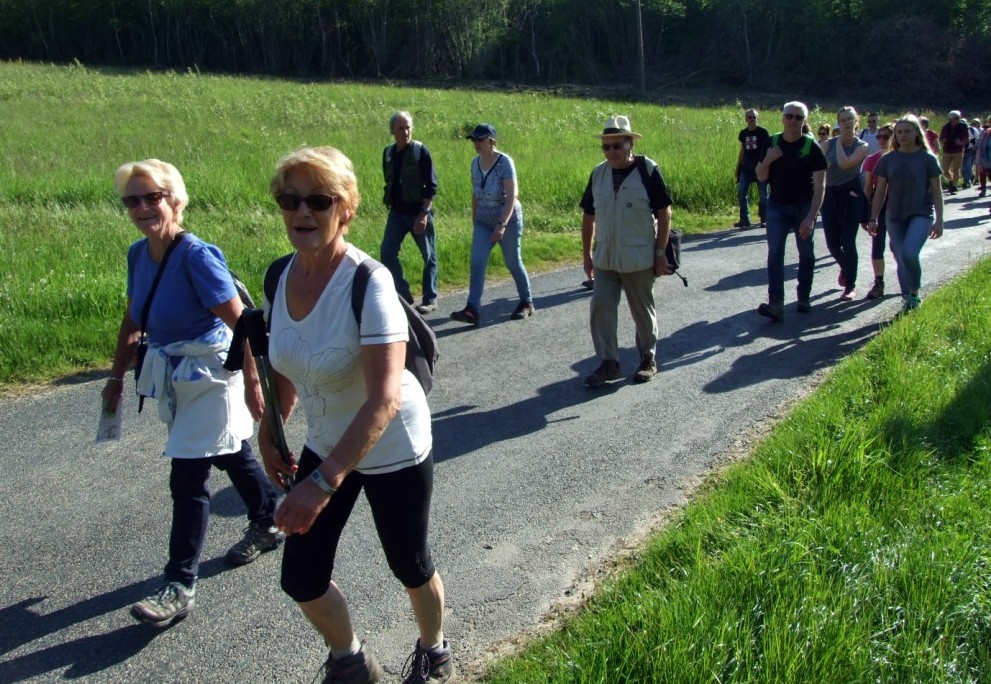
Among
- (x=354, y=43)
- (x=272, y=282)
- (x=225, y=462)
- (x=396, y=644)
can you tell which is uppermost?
(x=354, y=43)

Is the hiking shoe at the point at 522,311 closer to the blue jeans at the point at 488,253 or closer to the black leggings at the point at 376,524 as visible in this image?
the blue jeans at the point at 488,253

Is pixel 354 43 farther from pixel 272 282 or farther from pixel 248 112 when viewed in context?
pixel 272 282


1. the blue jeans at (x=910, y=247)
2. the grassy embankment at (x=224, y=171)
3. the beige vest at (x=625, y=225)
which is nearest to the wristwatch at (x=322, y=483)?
the beige vest at (x=625, y=225)

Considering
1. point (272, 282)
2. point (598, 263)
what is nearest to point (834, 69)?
point (598, 263)

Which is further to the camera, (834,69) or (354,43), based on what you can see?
(354,43)

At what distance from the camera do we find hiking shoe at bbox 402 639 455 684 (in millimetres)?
3188

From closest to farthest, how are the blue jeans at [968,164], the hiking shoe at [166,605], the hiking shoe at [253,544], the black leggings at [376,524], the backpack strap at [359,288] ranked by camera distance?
the backpack strap at [359,288], the black leggings at [376,524], the hiking shoe at [166,605], the hiking shoe at [253,544], the blue jeans at [968,164]

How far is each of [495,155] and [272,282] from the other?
5485mm

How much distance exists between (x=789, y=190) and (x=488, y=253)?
109 inches

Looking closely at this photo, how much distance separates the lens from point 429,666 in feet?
10.5

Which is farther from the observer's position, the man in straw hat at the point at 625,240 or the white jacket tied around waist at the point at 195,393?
the man in straw hat at the point at 625,240

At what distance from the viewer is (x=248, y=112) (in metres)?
26.1

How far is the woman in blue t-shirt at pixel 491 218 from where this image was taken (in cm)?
822

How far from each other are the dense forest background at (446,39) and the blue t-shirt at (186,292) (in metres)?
57.8
